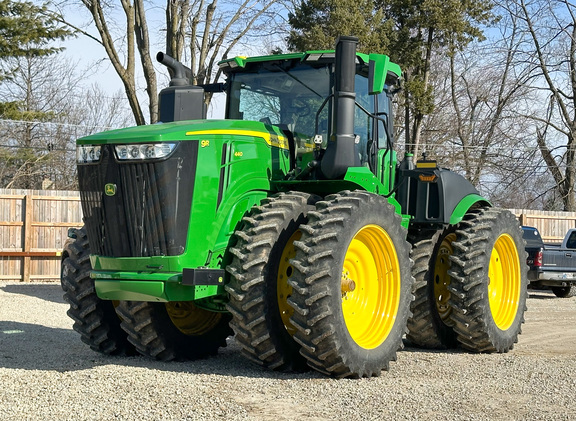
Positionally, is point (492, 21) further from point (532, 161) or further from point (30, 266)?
point (30, 266)

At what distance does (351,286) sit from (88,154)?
253cm

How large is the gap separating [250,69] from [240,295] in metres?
2.82

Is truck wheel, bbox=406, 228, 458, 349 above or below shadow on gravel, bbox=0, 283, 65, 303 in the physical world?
above

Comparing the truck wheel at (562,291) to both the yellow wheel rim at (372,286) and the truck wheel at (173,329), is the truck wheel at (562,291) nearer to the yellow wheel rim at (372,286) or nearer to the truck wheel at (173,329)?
the yellow wheel rim at (372,286)

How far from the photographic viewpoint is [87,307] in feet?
24.3

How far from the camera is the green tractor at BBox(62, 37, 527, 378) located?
20.8 ft

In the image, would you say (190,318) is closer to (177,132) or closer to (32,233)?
(177,132)

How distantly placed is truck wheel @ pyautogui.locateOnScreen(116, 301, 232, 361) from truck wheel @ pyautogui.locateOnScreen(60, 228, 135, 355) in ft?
0.95

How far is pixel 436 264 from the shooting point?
8.60 metres

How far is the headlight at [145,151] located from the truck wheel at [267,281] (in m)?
0.88

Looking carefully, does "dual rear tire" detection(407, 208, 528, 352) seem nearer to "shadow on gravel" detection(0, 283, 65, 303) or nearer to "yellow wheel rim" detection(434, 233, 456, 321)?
"yellow wheel rim" detection(434, 233, 456, 321)

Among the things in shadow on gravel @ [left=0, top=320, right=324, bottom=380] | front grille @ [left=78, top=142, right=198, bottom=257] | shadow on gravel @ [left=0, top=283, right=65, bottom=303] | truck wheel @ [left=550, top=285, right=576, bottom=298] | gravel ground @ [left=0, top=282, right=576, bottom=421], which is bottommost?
shadow on gravel @ [left=0, top=283, right=65, bottom=303]

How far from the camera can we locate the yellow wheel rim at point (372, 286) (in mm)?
6965

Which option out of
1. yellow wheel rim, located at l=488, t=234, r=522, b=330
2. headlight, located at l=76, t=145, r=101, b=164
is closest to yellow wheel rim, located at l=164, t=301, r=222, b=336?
headlight, located at l=76, t=145, r=101, b=164
